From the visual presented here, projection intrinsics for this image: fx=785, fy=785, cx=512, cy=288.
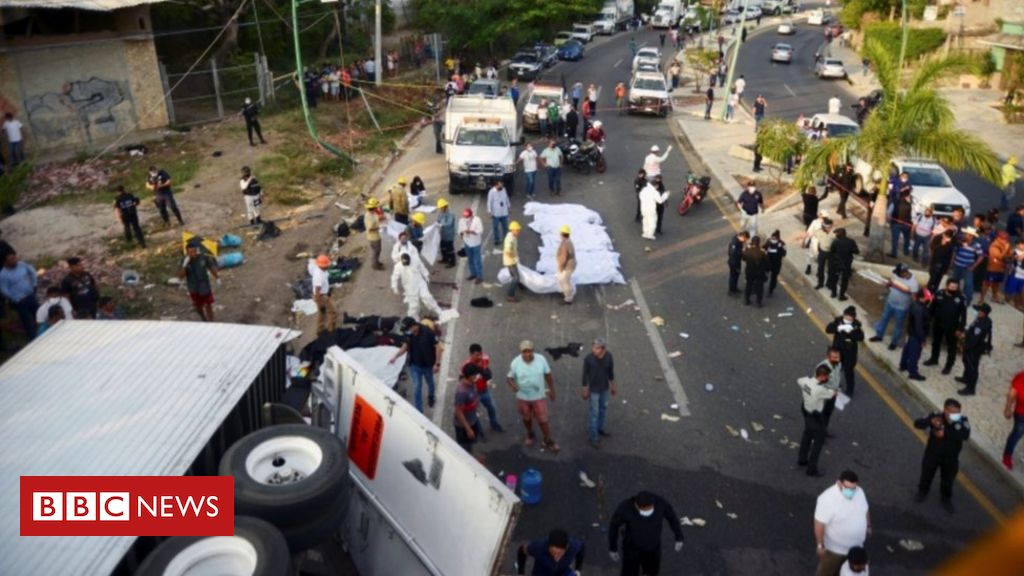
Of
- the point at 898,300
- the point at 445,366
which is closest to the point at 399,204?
the point at 445,366

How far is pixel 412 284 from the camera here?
1272cm

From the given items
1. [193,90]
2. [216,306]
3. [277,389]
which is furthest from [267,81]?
[277,389]

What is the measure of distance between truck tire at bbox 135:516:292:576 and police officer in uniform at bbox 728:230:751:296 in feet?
34.7

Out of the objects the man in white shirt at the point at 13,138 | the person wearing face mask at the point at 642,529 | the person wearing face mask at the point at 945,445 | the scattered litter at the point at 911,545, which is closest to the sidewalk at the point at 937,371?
the person wearing face mask at the point at 945,445

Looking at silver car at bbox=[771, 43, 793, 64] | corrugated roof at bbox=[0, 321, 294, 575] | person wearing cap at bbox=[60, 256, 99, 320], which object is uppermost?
silver car at bbox=[771, 43, 793, 64]

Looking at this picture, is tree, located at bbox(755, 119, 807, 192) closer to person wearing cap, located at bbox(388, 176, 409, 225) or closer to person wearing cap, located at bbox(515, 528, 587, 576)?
person wearing cap, located at bbox(388, 176, 409, 225)

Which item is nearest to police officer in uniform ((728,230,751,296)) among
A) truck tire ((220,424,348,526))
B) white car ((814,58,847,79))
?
truck tire ((220,424,348,526))

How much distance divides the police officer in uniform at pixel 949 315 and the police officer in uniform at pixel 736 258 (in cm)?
341

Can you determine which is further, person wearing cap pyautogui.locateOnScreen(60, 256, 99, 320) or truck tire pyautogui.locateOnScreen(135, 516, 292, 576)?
person wearing cap pyautogui.locateOnScreen(60, 256, 99, 320)

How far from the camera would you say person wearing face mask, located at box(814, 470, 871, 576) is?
7.08 meters

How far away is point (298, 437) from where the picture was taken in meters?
6.44

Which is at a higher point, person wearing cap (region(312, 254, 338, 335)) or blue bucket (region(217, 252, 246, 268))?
person wearing cap (region(312, 254, 338, 335))

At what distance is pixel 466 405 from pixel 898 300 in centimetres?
703

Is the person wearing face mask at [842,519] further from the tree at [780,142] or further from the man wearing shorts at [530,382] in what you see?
the tree at [780,142]
